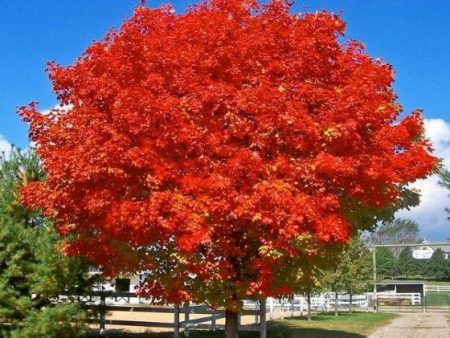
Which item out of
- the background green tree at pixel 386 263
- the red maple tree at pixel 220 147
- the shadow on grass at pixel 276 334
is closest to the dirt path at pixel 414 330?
the shadow on grass at pixel 276 334

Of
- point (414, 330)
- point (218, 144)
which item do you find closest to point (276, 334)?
point (414, 330)

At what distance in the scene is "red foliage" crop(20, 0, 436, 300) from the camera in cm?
1234

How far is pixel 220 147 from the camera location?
12.6m

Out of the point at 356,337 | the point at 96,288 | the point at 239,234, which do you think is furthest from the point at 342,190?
the point at 356,337

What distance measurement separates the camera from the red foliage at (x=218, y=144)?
12.3 meters

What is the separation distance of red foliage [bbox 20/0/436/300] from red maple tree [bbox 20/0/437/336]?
1.3 inches

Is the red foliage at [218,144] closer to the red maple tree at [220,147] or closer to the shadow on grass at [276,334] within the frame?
the red maple tree at [220,147]

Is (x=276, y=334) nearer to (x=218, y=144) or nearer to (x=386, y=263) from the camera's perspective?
(x=218, y=144)

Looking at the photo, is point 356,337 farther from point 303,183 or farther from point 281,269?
point 303,183

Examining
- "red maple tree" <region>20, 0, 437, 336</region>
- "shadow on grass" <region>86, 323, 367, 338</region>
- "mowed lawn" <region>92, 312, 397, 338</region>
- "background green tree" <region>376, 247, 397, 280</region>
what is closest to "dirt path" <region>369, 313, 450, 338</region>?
"mowed lawn" <region>92, 312, 397, 338</region>

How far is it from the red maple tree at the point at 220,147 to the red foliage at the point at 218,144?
3cm

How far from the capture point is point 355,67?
48.3 feet

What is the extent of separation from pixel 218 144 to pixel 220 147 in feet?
0.46

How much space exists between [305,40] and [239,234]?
4.43 meters
